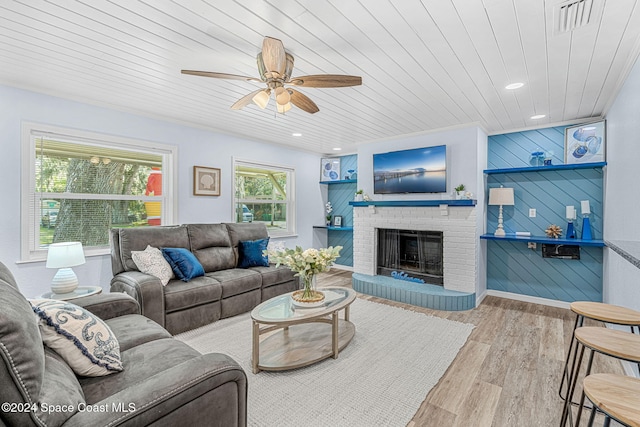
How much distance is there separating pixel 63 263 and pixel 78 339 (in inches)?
68.0

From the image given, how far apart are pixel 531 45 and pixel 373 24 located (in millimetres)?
1149

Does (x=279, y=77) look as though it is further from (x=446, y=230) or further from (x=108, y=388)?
(x=446, y=230)

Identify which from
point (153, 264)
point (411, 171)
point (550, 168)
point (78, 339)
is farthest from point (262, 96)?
point (550, 168)

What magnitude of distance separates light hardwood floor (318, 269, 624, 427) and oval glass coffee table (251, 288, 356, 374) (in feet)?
2.85

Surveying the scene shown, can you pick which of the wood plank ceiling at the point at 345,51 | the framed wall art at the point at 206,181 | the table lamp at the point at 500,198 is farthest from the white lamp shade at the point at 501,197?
the framed wall art at the point at 206,181

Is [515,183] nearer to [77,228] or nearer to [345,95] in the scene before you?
[345,95]

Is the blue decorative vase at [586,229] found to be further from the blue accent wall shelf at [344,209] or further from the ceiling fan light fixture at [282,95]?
the ceiling fan light fixture at [282,95]

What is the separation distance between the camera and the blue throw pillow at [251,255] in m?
3.95

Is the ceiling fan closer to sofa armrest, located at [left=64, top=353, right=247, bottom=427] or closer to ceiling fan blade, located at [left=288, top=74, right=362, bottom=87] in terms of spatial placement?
ceiling fan blade, located at [left=288, top=74, right=362, bottom=87]

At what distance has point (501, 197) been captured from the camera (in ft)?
13.3

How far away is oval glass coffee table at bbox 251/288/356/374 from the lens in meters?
2.30

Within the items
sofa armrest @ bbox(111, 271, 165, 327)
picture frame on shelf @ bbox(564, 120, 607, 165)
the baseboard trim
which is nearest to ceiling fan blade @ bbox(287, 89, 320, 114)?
sofa armrest @ bbox(111, 271, 165, 327)

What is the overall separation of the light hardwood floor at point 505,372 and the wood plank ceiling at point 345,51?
7.89ft

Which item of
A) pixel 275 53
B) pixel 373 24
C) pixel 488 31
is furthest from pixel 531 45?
pixel 275 53
